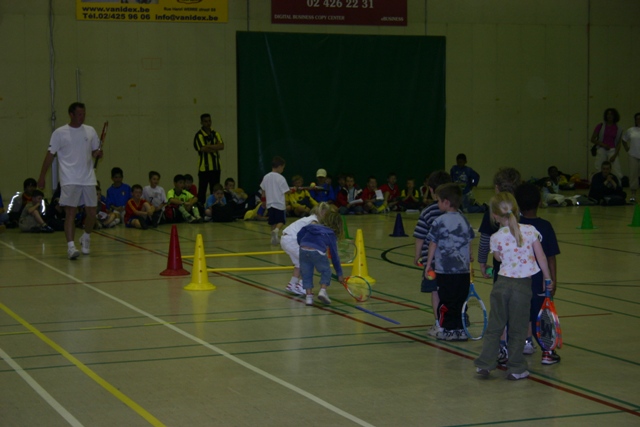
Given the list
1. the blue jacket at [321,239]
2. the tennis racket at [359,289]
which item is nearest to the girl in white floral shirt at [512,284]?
the blue jacket at [321,239]

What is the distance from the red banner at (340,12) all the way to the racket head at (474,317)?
695 inches

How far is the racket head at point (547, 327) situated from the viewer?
7241mm

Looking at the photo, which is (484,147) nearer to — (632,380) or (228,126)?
(228,126)

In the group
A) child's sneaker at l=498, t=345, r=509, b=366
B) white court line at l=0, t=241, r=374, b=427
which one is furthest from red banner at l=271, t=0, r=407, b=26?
child's sneaker at l=498, t=345, r=509, b=366

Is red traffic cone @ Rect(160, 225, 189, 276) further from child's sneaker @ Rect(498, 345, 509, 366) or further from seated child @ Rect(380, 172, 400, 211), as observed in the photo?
seated child @ Rect(380, 172, 400, 211)

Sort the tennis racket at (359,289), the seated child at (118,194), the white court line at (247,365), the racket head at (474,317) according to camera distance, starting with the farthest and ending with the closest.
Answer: the seated child at (118,194), the tennis racket at (359,289), the racket head at (474,317), the white court line at (247,365)

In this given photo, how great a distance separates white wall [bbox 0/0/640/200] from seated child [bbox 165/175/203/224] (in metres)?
4.45

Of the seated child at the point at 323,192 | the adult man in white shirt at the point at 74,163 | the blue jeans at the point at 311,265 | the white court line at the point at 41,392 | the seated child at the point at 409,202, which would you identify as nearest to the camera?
the white court line at the point at 41,392

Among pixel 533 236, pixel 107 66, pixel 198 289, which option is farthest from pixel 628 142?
pixel 533 236

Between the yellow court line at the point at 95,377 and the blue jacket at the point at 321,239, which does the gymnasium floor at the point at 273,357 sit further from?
the blue jacket at the point at 321,239

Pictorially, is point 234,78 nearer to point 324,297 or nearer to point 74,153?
point 74,153

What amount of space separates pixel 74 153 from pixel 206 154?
7253mm

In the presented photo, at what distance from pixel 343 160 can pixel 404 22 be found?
14.4 feet

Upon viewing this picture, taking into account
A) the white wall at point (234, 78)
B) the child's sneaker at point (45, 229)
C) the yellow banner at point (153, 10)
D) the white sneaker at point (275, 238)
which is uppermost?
the yellow banner at point (153, 10)
